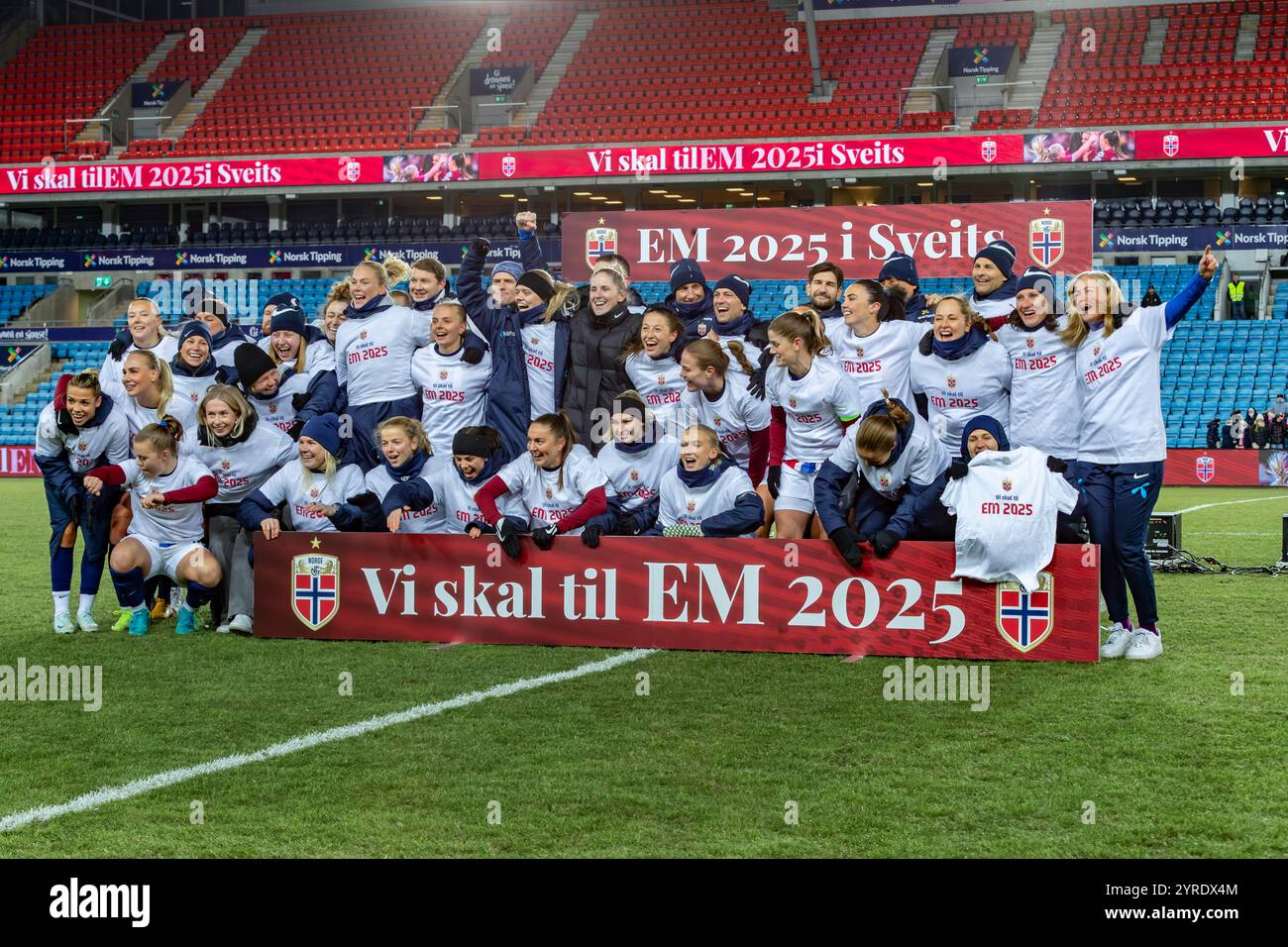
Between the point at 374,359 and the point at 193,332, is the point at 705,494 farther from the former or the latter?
the point at 193,332

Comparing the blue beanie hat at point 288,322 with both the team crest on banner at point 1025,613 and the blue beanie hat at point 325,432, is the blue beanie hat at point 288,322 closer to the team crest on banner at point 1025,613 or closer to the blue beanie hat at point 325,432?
the blue beanie hat at point 325,432

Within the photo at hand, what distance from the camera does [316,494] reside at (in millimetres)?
8398

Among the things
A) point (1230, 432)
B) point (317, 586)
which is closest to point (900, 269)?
point (317, 586)

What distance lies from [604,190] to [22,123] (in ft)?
49.0

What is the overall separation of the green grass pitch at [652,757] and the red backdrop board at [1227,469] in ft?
57.0

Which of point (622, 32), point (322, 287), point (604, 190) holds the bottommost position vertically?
point (322, 287)

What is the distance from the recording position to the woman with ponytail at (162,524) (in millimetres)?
8172

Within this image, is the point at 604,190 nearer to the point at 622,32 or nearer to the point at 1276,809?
the point at 622,32

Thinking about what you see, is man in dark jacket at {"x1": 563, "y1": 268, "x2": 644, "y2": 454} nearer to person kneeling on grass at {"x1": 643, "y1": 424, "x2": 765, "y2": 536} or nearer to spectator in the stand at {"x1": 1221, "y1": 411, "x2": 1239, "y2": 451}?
person kneeling on grass at {"x1": 643, "y1": 424, "x2": 765, "y2": 536}

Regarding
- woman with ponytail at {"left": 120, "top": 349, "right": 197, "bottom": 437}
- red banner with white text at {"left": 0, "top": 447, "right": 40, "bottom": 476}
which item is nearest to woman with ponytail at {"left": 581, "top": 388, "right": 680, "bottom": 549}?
woman with ponytail at {"left": 120, "top": 349, "right": 197, "bottom": 437}

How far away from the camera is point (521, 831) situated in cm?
422

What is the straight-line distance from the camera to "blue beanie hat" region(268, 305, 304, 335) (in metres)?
9.60

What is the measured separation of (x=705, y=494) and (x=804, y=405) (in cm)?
76

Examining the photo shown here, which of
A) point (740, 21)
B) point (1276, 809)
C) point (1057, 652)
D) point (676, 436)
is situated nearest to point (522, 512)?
point (676, 436)
